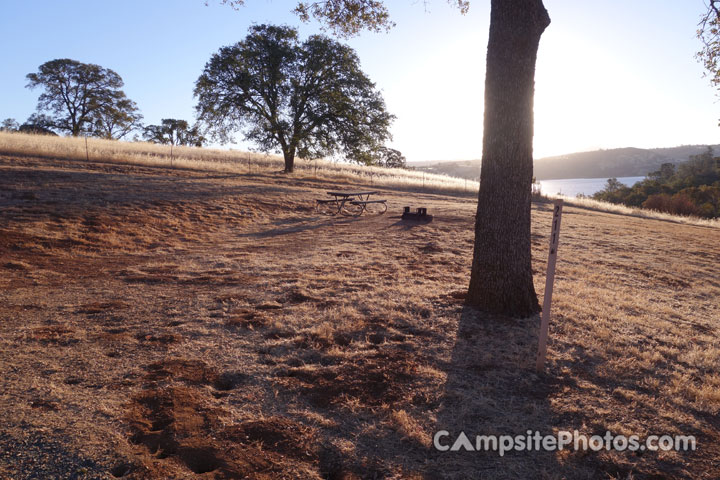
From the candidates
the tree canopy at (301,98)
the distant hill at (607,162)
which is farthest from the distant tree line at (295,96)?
the distant hill at (607,162)

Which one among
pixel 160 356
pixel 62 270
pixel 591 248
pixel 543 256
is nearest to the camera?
pixel 160 356

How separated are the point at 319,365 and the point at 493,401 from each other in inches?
60.4

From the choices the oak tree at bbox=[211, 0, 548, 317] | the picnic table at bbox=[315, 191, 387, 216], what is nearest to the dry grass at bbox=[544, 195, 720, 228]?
the picnic table at bbox=[315, 191, 387, 216]

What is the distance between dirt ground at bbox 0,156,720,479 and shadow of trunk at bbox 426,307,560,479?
0.05ft

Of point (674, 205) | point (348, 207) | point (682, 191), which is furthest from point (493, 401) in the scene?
point (682, 191)

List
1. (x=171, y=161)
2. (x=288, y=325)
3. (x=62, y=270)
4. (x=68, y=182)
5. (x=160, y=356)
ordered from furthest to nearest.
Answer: (x=171, y=161) → (x=68, y=182) → (x=62, y=270) → (x=288, y=325) → (x=160, y=356)

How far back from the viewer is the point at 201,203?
13555 millimetres

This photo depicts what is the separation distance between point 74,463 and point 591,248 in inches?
472

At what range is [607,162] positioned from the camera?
135 metres

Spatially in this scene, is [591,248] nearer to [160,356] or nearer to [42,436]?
[160,356]

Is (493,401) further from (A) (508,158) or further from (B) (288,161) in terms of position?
(B) (288,161)

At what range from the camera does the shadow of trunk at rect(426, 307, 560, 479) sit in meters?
2.50

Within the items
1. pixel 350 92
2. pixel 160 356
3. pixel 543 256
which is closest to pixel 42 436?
pixel 160 356

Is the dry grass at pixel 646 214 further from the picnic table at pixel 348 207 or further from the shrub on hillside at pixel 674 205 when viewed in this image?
the picnic table at pixel 348 207
